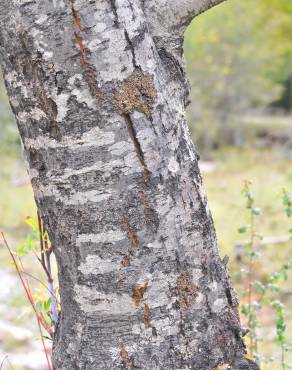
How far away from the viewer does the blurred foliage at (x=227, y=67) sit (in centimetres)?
1705

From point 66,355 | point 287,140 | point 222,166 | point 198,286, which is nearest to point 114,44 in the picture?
point 198,286

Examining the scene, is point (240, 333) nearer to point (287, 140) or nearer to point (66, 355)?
point (66, 355)

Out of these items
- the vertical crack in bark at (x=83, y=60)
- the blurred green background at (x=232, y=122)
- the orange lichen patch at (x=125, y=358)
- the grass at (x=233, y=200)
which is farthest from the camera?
the blurred green background at (x=232, y=122)

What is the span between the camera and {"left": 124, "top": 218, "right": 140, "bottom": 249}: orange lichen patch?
136cm

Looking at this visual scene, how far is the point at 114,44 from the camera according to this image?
131 centimetres

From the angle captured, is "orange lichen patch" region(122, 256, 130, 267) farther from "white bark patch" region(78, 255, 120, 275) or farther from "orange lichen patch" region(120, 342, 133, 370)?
"orange lichen patch" region(120, 342, 133, 370)

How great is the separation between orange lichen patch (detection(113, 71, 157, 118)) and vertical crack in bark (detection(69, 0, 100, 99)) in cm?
5

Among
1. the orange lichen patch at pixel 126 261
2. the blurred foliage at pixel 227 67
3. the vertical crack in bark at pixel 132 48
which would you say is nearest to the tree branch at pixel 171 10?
the vertical crack in bark at pixel 132 48

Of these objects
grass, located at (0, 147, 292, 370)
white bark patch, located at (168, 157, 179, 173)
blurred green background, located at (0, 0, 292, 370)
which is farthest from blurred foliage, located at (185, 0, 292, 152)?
white bark patch, located at (168, 157, 179, 173)

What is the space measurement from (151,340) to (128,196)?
1.04ft

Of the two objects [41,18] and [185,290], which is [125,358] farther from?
[41,18]

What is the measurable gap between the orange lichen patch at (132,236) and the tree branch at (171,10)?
0.44 meters

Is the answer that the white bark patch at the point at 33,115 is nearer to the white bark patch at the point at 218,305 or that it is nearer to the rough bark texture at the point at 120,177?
the rough bark texture at the point at 120,177

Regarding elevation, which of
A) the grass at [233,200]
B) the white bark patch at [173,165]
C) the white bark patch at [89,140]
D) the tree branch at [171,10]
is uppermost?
the grass at [233,200]
